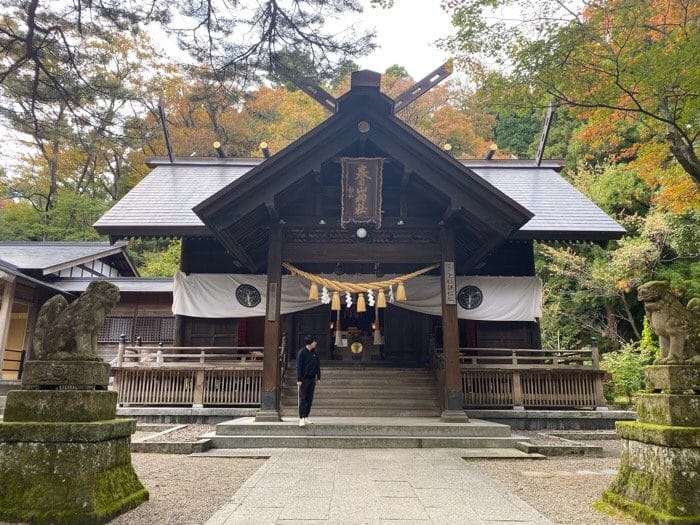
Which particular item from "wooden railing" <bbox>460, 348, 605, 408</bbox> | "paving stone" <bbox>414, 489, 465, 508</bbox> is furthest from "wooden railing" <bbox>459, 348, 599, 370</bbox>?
"paving stone" <bbox>414, 489, 465, 508</bbox>

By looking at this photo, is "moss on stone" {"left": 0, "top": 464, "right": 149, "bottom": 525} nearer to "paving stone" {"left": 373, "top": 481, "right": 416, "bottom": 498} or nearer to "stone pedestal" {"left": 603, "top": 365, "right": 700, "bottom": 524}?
"paving stone" {"left": 373, "top": 481, "right": 416, "bottom": 498}

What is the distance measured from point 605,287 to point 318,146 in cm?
1728

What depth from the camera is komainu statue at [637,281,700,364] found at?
4246 millimetres

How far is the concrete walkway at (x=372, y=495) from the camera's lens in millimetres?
3994

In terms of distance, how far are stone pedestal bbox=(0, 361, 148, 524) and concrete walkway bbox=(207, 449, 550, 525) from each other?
1.03 meters

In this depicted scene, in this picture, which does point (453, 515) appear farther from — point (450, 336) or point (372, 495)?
point (450, 336)

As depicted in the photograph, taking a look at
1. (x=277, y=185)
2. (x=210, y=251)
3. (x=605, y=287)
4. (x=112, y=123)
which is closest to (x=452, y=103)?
(x=605, y=287)

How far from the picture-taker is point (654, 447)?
402cm

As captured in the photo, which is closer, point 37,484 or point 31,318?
point 37,484

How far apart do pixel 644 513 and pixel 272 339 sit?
253 inches

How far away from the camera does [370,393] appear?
36.2ft

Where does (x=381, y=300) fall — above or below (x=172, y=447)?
above

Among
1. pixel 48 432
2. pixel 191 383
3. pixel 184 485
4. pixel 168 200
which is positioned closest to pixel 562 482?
pixel 184 485

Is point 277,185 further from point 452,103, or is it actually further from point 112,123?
point 452,103
